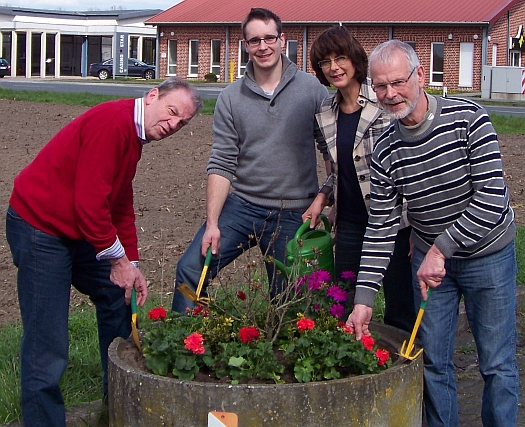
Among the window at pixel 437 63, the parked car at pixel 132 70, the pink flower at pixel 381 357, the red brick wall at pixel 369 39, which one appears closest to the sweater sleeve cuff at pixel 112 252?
the pink flower at pixel 381 357

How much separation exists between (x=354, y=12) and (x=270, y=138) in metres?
42.6

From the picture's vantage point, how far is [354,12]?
46.0m

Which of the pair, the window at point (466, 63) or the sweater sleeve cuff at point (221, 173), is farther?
the window at point (466, 63)

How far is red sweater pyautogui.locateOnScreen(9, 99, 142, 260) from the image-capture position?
3.77 m

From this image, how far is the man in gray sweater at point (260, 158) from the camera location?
15.4ft

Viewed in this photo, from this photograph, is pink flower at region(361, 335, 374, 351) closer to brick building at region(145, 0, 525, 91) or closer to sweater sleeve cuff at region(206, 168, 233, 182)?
sweater sleeve cuff at region(206, 168, 233, 182)

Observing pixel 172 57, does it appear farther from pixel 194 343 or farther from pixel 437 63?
pixel 194 343

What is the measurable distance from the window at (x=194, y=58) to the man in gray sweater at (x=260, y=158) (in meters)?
47.6

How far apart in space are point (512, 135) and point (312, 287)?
43.6 ft

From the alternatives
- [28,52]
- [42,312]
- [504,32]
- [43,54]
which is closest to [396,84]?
[42,312]

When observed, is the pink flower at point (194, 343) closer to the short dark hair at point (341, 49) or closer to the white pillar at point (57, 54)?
the short dark hair at point (341, 49)

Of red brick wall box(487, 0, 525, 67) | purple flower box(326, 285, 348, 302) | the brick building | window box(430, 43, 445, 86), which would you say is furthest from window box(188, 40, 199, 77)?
purple flower box(326, 285, 348, 302)

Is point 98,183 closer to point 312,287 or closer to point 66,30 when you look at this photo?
point 312,287

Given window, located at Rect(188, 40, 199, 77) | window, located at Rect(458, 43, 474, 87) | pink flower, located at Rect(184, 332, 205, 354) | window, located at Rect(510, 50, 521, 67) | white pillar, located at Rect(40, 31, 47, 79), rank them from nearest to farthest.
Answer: pink flower, located at Rect(184, 332, 205, 354)
window, located at Rect(458, 43, 474, 87)
window, located at Rect(510, 50, 521, 67)
window, located at Rect(188, 40, 199, 77)
white pillar, located at Rect(40, 31, 47, 79)
